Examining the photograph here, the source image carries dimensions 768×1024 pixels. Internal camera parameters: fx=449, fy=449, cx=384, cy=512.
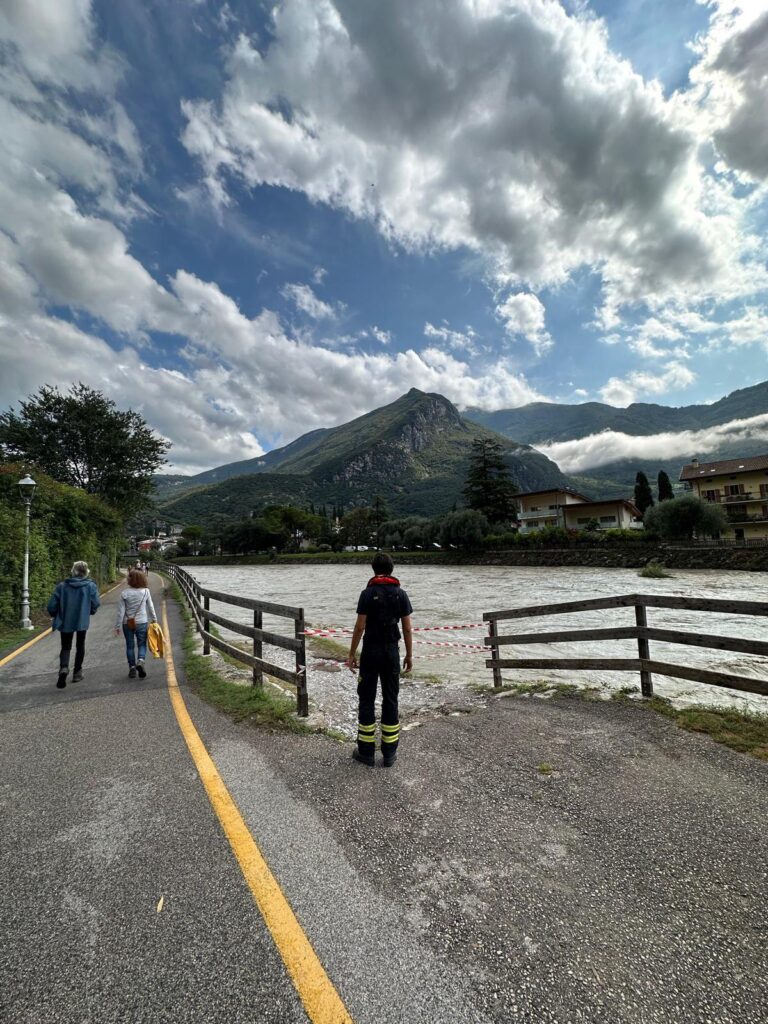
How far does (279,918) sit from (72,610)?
7083 mm

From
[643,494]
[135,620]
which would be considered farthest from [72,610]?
[643,494]

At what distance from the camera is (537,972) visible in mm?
2029

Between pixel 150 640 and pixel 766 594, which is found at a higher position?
pixel 150 640

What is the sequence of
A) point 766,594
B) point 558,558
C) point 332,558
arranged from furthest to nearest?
point 332,558, point 558,558, point 766,594

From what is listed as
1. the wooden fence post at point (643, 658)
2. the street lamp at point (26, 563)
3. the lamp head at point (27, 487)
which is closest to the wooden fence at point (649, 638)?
the wooden fence post at point (643, 658)

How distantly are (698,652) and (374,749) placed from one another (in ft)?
33.6

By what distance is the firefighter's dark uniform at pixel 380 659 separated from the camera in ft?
14.1

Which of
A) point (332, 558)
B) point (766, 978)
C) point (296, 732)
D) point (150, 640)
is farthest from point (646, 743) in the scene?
point (332, 558)

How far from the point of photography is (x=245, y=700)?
6297mm

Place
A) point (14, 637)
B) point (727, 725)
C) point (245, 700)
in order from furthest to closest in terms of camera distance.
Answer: point (14, 637), point (245, 700), point (727, 725)

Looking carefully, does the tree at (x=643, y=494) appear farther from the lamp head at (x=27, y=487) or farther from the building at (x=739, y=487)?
the lamp head at (x=27, y=487)

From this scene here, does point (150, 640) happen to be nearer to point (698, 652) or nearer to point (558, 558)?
point (698, 652)

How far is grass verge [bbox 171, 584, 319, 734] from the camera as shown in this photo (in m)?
5.48

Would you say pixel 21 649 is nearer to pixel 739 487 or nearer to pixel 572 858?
pixel 572 858
